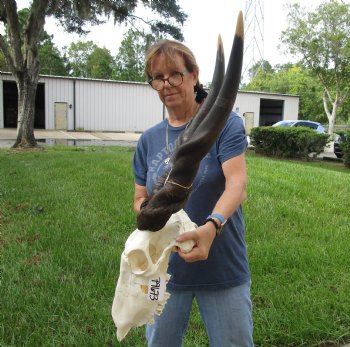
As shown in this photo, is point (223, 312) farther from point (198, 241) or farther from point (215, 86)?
point (215, 86)

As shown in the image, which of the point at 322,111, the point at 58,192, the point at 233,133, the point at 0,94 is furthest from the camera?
the point at 322,111

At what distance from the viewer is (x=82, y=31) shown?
58.2ft

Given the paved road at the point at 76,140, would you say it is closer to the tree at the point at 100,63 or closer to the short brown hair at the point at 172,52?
the short brown hair at the point at 172,52

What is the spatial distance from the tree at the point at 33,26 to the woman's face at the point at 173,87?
1432 centimetres

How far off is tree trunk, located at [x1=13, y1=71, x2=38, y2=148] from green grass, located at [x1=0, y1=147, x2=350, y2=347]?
8417 millimetres

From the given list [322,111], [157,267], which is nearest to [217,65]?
[157,267]

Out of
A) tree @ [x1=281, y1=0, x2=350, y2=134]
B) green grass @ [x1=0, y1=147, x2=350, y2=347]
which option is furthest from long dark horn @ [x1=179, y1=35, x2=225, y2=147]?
tree @ [x1=281, y1=0, x2=350, y2=134]

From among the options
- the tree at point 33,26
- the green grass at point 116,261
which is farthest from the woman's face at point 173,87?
the tree at point 33,26

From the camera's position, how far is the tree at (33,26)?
14922 mm

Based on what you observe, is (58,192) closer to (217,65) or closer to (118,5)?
(217,65)

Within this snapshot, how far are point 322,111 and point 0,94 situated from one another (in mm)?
40452

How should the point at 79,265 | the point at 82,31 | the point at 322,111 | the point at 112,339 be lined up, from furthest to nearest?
the point at 322,111, the point at 82,31, the point at 79,265, the point at 112,339

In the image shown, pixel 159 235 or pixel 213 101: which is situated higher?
pixel 213 101

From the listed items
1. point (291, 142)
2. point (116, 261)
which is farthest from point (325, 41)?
point (116, 261)
